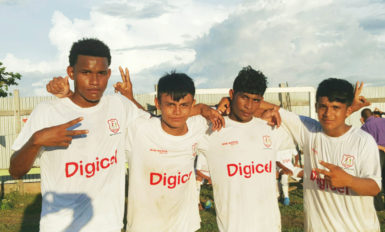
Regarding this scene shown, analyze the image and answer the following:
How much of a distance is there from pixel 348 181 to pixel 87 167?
85.1 inches

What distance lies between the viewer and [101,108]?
344 cm

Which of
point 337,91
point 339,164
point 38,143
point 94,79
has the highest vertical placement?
point 94,79

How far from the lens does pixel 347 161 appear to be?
3.65m

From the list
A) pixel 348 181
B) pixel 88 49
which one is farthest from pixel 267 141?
pixel 88 49

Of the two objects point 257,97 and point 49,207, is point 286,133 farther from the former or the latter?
point 49,207

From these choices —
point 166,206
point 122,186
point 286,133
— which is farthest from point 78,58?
point 286,133

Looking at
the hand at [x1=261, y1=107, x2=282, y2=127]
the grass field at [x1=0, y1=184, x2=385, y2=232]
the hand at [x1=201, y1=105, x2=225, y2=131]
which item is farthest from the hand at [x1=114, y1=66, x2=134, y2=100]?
the grass field at [x1=0, y1=184, x2=385, y2=232]

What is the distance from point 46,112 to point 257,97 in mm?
1986

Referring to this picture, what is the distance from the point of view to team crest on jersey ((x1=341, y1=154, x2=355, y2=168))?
364 centimetres

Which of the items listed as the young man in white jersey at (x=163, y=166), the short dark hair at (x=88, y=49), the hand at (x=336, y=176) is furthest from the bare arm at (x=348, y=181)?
the short dark hair at (x=88, y=49)

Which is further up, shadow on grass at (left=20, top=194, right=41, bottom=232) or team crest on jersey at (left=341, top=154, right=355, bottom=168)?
team crest on jersey at (left=341, top=154, right=355, bottom=168)

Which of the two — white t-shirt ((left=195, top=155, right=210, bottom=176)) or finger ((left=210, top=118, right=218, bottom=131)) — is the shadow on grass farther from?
finger ((left=210, top=118, right=218, bottom=131))

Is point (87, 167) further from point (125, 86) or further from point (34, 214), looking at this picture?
point (34, 214)

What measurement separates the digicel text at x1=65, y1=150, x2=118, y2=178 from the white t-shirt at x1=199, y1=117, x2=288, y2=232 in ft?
3.48
